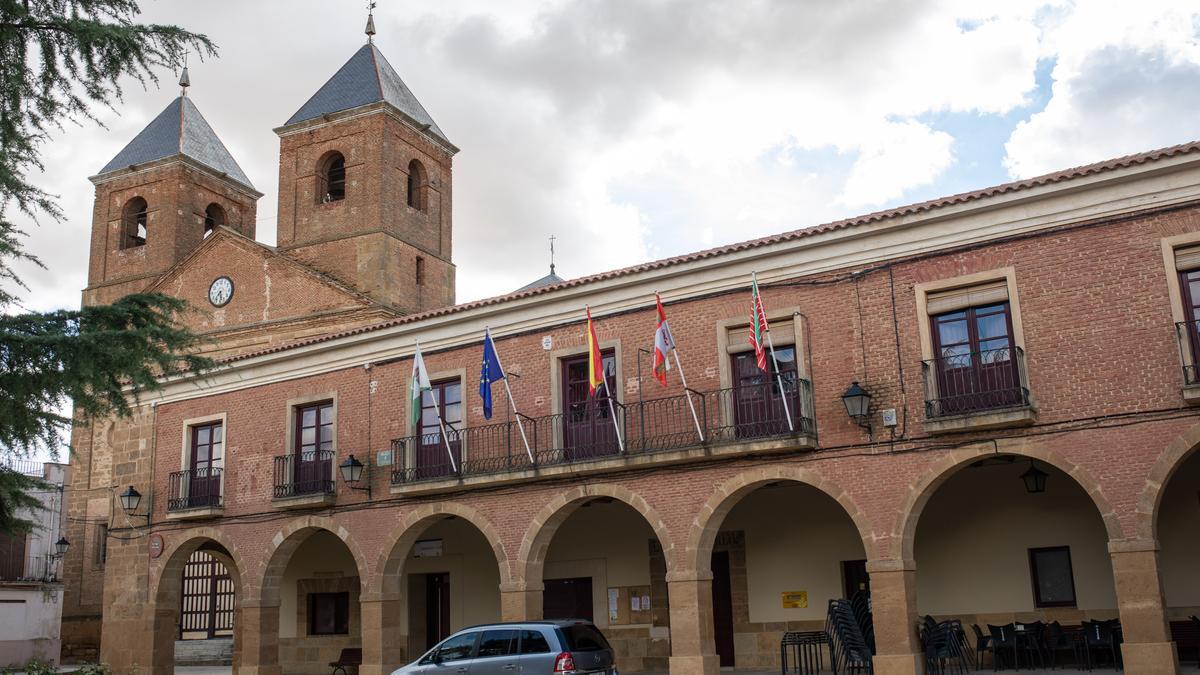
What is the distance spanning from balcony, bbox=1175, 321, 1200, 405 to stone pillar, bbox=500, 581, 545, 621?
9882mm

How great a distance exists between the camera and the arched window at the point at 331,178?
32362mm

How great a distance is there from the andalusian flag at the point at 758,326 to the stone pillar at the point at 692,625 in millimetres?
3279

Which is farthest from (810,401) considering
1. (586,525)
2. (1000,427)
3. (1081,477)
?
(586,525)

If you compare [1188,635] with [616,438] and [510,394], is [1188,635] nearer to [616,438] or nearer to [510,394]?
[616,438]

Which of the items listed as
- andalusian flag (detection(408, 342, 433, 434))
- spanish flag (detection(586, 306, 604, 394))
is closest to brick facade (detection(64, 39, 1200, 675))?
spanish flag (detection(586, 306, 604, 394))

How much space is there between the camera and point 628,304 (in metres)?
18.2

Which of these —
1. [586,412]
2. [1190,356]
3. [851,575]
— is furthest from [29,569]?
[1190,356]

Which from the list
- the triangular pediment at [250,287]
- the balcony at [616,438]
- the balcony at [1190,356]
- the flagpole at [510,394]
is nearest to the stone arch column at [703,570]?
the balcony at [616,438]

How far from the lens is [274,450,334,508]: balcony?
20594 millimetres

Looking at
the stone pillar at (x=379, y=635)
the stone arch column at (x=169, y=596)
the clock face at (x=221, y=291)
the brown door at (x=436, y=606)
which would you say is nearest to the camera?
the stone pillar at (x=379, y=635)

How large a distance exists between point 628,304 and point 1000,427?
6096 mm

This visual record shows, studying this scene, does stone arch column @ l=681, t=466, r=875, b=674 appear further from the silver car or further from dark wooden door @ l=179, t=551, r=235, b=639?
dark wooden door @ l=179, t=551, r=235, b=639

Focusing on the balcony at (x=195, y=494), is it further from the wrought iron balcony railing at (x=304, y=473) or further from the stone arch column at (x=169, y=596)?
the wrought iron balcony railing at (x=304, y=473)

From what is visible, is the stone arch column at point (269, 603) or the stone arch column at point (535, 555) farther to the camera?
the stone arch column at point (269, 603)
